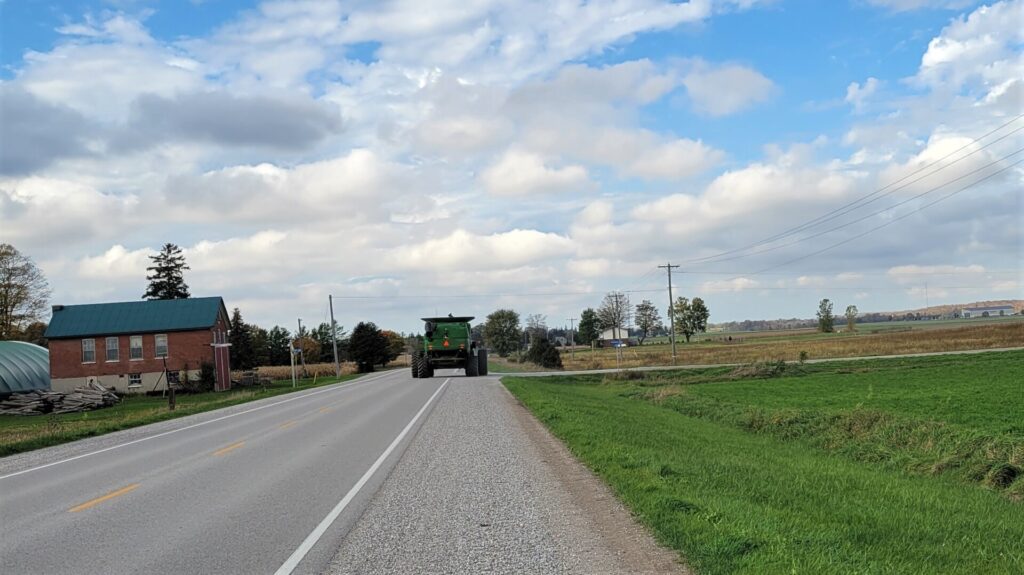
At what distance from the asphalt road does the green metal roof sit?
1758 inches

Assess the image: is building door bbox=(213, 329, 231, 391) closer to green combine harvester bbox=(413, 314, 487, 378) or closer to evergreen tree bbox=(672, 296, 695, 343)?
green combine harvester bbox=(413, 314, 487, 378)

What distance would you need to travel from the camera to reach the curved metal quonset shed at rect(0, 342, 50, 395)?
52031 millimetres

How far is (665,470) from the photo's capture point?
11.0 m

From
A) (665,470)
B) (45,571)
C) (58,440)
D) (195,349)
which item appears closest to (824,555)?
(665,470)

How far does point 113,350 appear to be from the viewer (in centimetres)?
6097

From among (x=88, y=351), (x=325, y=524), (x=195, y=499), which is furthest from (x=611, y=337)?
(x=325, y=524)

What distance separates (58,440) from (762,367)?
144ft

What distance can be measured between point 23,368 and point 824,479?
57273 millimetres

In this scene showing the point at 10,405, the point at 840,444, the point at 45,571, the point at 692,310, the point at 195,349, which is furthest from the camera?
the point at 692,310

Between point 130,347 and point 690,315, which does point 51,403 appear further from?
point 690,315

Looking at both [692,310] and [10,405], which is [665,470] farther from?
[692,310]

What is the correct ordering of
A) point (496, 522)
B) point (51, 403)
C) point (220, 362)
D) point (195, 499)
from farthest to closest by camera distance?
1. point (220, 362)
2. point (51, 403)
3. point (195, 499)
4. point (496, 522)

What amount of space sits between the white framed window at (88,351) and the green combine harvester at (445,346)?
28.2 meters

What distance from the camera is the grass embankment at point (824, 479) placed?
271 inches
